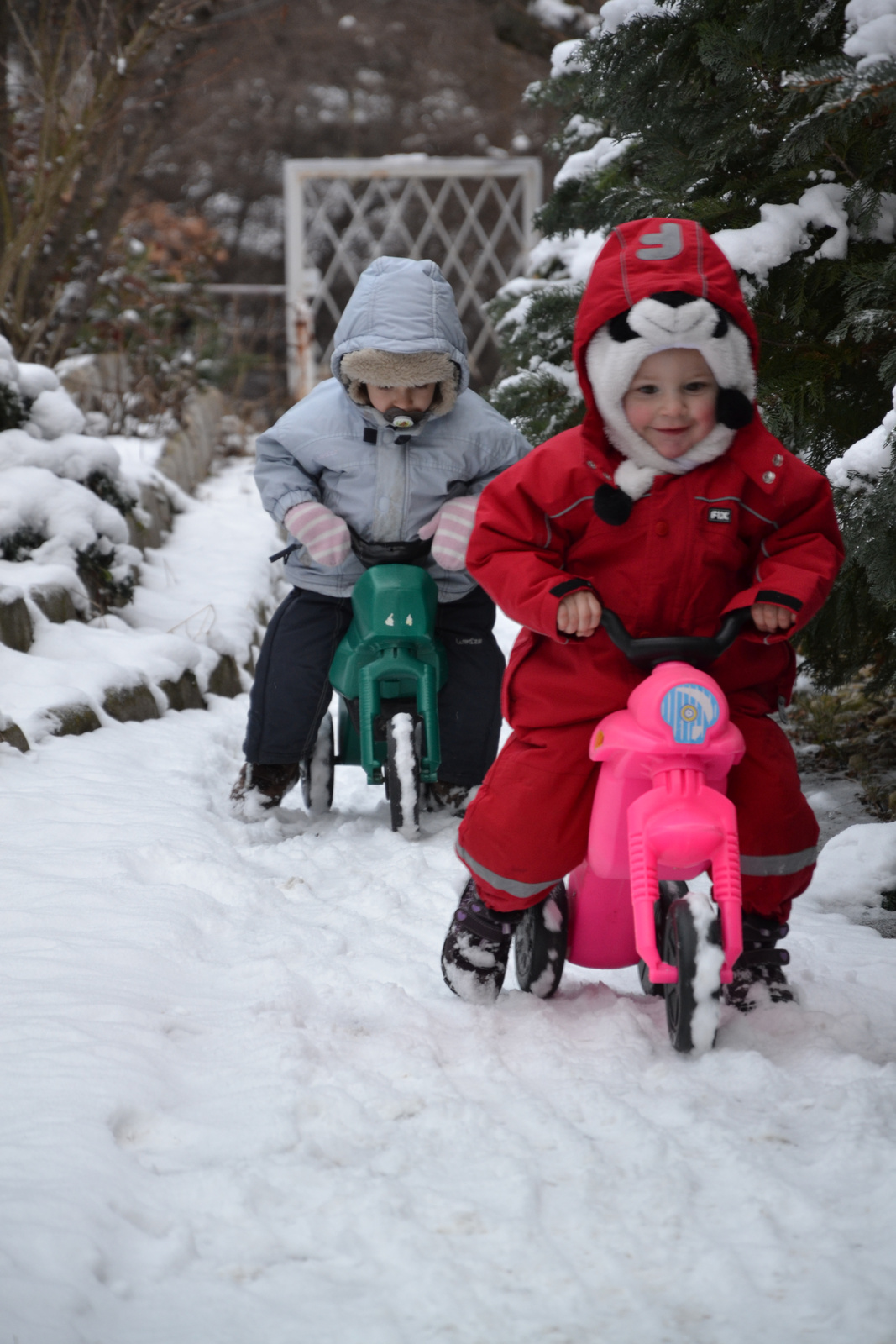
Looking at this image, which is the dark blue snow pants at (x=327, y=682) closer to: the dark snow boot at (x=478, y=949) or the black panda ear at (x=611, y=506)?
the dark snow boot at (x=478, y=949)

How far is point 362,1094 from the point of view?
1.89 m

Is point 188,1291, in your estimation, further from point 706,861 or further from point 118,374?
point 118,374

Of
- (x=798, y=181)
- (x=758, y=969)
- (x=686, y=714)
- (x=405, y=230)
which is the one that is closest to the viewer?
(x=686, y=714)

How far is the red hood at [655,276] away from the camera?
6.44 feet

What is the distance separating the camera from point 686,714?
1881 millimetres

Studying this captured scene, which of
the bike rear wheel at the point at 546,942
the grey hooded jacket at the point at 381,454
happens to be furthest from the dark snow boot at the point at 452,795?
the bike rear wheel at the point at 546,942

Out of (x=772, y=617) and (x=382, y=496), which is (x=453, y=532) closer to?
(x=382, y=496)

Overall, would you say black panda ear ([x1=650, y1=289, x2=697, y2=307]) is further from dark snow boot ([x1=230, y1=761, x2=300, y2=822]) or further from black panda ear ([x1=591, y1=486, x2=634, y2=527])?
dark snow boot ([x1=230, y1=761, x2=300, y2=822])

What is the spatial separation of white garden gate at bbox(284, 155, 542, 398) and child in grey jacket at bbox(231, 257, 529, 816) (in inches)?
301

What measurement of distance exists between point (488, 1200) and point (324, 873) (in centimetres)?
151

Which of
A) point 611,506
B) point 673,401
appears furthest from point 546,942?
point 673,401

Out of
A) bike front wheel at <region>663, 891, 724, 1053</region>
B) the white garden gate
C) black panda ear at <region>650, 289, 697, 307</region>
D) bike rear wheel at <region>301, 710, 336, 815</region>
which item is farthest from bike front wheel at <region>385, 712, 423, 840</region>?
the white garden gate

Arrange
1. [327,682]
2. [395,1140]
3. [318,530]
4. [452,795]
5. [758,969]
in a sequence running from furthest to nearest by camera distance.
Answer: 1. [452,795]
2. [327,682]
3. [318,530]
4. [758,969]
5. [395,1140]

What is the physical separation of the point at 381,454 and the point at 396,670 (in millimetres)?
572
